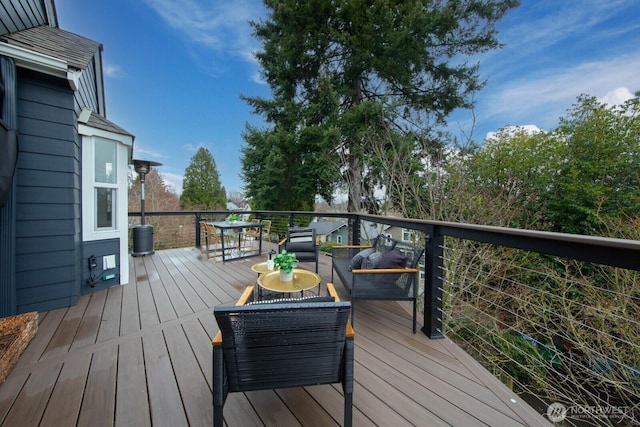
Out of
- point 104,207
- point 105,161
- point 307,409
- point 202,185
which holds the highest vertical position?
point 202,185

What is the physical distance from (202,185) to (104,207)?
17525mm

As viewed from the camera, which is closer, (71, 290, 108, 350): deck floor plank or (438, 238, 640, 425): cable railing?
(71, 290, 108, 350): deck floor plank

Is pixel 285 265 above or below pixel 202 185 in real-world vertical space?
below

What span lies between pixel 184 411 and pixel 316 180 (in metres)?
8.16

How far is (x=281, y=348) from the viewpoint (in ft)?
3.70

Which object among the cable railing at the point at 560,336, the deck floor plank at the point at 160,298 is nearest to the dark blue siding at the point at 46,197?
the deck floor plank at the point at 160,298

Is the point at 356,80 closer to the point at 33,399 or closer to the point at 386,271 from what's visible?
the point at 386,271

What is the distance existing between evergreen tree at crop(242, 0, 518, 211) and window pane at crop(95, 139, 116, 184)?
5.57 m

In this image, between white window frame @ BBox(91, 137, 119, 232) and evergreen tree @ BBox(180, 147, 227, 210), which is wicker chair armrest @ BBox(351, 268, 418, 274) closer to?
white window frame @ BBox(91, 137, 119, 232)

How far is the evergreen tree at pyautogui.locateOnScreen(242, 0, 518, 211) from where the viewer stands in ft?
23.7

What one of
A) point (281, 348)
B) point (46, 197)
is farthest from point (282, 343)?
point (46, 197)

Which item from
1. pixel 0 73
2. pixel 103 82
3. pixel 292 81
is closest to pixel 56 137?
pixel 0 73

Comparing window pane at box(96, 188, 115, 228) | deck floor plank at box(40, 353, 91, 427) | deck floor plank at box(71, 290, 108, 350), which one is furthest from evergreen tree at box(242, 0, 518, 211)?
deck floor plank at box(40, 353, 91, 427)

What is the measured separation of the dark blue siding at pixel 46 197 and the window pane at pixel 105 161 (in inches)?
18.9
